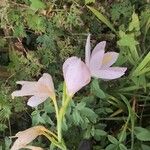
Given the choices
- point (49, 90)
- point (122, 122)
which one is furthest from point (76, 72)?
point (122, 122)

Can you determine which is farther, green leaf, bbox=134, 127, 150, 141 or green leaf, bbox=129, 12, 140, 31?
green leaf, bbox=129, 12, 140, 31

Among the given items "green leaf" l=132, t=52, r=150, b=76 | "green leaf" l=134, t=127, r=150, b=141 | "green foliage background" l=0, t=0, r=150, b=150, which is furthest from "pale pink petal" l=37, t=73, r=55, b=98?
"green leaf" l=132, t=52, r=150, b=76

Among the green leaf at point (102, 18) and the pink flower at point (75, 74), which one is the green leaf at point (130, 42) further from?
the pink flower at point (75, 74)

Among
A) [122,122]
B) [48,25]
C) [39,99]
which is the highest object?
[48,25]

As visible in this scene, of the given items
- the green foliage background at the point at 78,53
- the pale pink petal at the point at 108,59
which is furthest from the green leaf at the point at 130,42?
the pale pink petal at the point at 108,59

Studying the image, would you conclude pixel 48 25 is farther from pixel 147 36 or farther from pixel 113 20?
pixel 147 36

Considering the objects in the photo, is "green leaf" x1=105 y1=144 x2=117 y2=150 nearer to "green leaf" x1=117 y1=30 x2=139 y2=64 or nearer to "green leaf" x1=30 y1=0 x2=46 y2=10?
"green leaf" x1=117 y1=30 x2=139 y2=64
